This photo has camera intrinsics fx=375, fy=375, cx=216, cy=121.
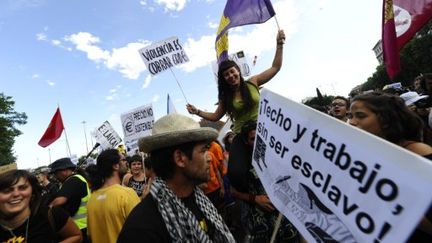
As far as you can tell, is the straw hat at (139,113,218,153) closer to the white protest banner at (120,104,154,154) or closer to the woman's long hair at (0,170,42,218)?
the woman's long hair at (0,170,42,218)

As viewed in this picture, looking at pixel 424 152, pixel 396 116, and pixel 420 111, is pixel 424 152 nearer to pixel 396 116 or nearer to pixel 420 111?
pixel 396 116

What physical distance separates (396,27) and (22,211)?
4.52m

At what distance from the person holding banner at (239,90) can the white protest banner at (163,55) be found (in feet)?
16.0

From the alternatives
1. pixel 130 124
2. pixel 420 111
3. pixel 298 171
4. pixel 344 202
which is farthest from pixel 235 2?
pixel 130 124

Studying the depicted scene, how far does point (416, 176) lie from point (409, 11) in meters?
3.83

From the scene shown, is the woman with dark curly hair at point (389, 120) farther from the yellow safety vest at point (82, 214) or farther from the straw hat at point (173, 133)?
the yellow safety vest at point (82, 214)

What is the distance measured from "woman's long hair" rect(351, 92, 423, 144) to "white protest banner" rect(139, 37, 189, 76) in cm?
680

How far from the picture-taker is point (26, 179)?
132 inches

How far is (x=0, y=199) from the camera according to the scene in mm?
3088

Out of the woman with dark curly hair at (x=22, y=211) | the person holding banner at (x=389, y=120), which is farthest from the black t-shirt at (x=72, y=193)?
the person holding banner at (x=389, y=120)

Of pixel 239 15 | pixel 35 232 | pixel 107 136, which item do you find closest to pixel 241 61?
pixel 107 136

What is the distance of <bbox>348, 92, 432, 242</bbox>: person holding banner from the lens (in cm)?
269

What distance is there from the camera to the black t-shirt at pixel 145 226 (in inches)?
77.4

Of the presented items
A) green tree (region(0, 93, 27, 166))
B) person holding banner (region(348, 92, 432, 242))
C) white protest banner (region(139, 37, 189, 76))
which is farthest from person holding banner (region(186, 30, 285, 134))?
green tree (region(0, 93, 27, 166))
